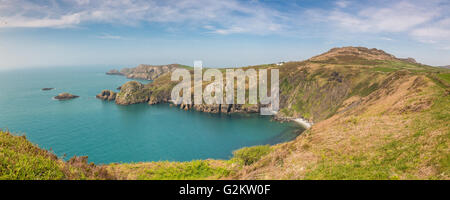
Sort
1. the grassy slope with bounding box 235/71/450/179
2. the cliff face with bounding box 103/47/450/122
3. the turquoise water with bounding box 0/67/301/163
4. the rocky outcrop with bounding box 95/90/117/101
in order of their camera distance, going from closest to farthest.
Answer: the grassy slope with bounding box 235/71/450/179
the turquoise water with bounding box 0/67/301/163
the cliff face with bounding box 103/47/450/122
the rocky outcrop with bounding box 95/90/117/101

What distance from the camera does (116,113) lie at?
128m

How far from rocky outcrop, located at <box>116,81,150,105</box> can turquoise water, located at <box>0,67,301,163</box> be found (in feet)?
45.7

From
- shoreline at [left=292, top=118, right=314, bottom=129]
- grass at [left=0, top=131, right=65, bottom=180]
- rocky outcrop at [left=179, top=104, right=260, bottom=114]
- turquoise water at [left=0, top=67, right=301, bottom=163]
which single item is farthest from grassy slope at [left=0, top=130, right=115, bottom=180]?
rocky outcrop at [left=179, top=104, right=260, bottom=114]

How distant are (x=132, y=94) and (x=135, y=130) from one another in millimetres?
70270

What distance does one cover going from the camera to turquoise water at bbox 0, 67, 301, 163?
74.0 meters

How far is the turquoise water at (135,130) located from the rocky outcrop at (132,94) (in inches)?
548

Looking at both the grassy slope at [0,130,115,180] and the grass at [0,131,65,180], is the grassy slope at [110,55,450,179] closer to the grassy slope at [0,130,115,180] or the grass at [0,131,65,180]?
the grassy slope at [0,130,115,180]

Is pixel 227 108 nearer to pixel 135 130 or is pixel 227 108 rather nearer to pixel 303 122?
pixel 303 122

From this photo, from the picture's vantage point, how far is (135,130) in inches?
3856

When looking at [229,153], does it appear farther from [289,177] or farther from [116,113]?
[116,113]

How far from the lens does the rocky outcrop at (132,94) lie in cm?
15400

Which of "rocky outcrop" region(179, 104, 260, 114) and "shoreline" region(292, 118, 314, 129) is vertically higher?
"rocky outcrop" region(179, 104, 260, 114)

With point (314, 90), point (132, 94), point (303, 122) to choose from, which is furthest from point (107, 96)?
point (314, 90)
